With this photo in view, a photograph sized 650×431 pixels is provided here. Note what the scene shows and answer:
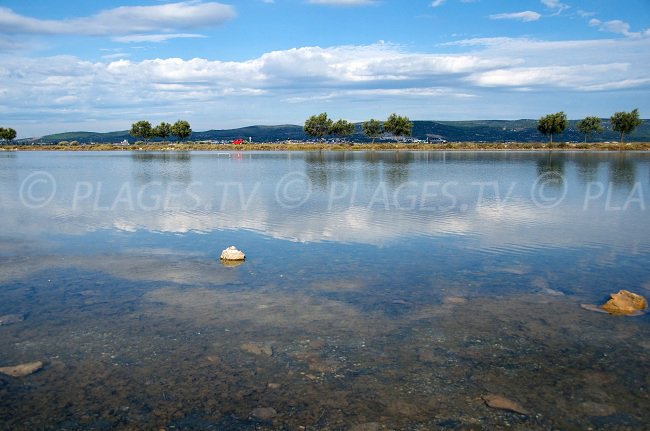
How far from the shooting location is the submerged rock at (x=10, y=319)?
443 inches

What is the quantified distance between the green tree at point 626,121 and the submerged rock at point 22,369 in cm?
17032

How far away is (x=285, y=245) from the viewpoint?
19094 mm

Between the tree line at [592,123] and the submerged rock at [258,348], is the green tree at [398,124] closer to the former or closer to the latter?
the tree line at [592,123]

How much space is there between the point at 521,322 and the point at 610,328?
5.81 feet

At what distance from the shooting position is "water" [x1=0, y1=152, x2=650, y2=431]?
783cm

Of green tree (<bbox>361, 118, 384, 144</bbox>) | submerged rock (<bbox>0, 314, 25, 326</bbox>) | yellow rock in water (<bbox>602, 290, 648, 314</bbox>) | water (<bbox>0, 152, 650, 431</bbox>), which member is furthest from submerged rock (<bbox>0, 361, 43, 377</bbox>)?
green tree (<bbox>361, 118, 384, 144</bbox>)

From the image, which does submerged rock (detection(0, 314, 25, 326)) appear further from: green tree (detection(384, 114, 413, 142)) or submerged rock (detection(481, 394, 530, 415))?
green tree (detection(384, 114, 413, 142))

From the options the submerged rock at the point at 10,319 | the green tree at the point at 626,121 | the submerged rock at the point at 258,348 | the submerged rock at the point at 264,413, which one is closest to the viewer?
the submerged rock at the point at 264,413

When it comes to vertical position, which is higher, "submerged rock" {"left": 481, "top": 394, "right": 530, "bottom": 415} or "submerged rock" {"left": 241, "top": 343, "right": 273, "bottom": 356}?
"submerged rock" {"left": 241, "top": 343, "right": 273, "bottom": 356}

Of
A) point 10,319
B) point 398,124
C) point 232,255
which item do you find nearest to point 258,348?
point 10,319

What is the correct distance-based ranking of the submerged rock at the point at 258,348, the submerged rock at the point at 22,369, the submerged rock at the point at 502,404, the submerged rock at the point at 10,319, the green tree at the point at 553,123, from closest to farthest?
1. the submerged rock at the point at 502,404
2. the submerged rock at the point at 22,369
3. the submerged rock at the point at 258,348
4. the submerged rock at the point at 10,319
5. the green tree at the point at 553,123

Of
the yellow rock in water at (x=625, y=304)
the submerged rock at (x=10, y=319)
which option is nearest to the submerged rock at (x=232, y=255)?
the submerged rock at (x=10, y=319)

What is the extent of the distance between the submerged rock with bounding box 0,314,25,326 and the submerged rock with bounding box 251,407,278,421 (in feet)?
22.1

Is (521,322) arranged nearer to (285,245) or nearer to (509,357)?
(509,357)
